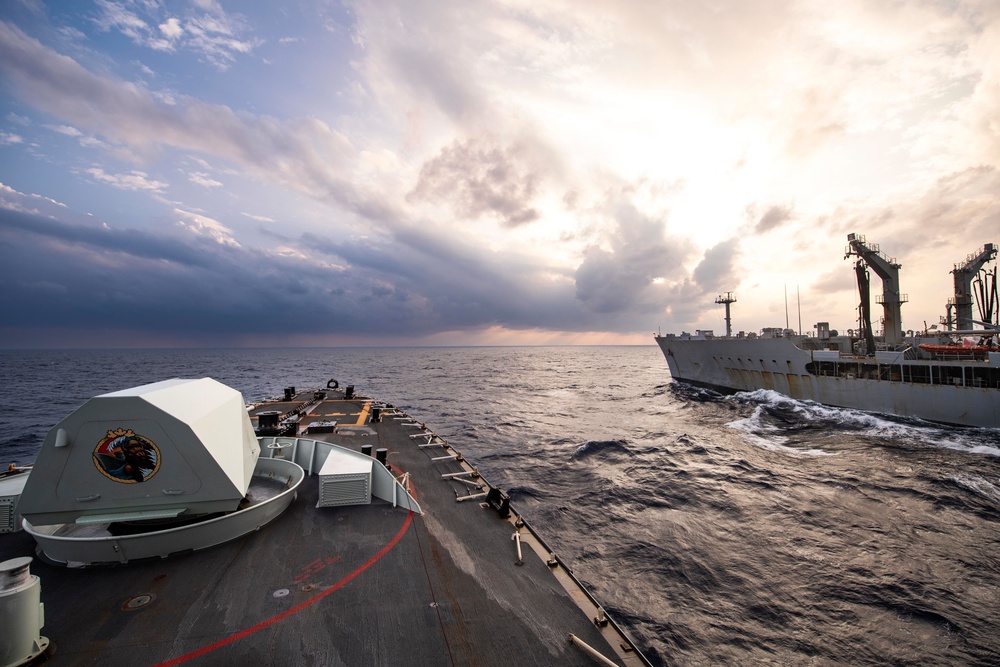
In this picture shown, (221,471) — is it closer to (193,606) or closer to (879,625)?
(193,606)

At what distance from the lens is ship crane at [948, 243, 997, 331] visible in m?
44.7

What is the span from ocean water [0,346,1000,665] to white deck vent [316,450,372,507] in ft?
24.8

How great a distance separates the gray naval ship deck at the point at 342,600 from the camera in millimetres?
6266

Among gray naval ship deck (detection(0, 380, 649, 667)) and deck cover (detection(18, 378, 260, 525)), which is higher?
deck cover (detection(18, 378, 260, 525))

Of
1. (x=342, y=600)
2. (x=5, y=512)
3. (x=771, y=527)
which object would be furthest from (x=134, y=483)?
(x=771, y=527)

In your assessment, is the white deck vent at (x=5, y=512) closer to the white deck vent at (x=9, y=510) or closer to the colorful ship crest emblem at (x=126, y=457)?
the white deck vent at (x=9, y=510)

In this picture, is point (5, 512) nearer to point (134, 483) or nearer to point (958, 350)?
point (134, 483)

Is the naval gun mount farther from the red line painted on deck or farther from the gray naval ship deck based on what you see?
the red line painted on deck

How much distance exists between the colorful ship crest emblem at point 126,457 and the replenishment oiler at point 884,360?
2077 inches

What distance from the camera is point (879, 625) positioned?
10.7 meters

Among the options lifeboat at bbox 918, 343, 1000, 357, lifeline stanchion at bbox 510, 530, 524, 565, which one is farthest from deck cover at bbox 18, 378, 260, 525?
lifeboat at bbox 918, 343, 1000, 357

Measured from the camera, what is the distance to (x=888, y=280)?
152 feet

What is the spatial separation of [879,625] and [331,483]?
15703 millimetres

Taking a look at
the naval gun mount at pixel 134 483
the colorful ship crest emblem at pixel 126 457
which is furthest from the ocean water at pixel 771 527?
the colorful ship crest emblem at pixel 126 457
